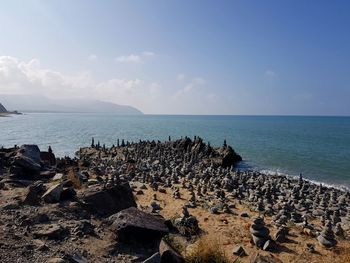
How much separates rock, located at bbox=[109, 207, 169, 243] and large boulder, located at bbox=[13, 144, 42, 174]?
998 centimetres

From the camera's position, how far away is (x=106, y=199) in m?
14.4

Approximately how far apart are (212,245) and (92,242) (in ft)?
12.3

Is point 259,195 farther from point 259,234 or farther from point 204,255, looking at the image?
point 204,255

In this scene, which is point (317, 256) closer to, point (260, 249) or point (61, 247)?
point (260, 249)

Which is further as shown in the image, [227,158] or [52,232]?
[227,158]

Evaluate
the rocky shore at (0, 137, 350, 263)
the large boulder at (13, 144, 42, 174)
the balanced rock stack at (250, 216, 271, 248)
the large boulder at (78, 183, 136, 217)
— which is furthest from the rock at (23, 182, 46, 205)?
the balanced rock stack at (250, 216, 271, 248)

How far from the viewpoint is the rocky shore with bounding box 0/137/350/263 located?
10.5m

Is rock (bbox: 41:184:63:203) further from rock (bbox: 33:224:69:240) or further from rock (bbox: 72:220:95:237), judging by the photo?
rock (bbox: 33:224:69:240)

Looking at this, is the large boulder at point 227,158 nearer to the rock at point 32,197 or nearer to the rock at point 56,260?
the rock at point 32,197

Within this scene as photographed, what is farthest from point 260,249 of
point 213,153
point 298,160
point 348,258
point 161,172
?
point 298,160

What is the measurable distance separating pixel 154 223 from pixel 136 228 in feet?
2.88

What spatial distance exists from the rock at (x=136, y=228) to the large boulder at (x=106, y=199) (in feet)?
6.13

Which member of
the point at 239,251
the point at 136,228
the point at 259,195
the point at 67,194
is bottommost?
the point at 259,195

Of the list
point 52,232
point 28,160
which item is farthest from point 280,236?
point 28,160
